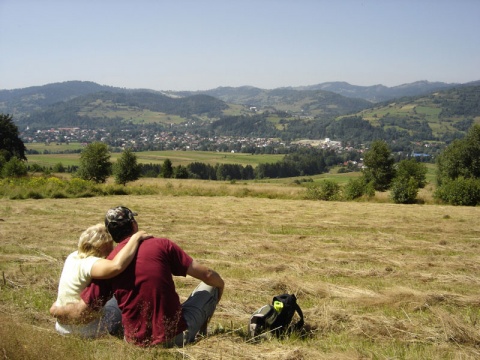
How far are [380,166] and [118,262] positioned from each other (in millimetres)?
43507

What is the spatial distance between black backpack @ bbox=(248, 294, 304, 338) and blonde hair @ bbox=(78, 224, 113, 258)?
1.96 m

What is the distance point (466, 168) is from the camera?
44.2 m

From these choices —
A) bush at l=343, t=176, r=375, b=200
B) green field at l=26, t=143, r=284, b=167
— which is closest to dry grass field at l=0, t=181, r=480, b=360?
bush at l=343, t=176, r=375, b=200

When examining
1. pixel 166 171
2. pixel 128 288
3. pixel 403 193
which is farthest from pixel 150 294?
pixel 166 171

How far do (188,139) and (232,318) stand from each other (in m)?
188

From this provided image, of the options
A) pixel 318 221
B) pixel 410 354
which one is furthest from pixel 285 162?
pixel 410 354

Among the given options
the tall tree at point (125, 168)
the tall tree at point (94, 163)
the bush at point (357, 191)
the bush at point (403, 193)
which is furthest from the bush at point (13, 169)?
the bush at point (403, 193)

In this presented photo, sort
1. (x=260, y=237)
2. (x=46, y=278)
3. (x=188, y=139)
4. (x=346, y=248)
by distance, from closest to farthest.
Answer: (x=46, y=278) < (x=346, y=248) < (x=260, y=237) < (x=188, y=139)

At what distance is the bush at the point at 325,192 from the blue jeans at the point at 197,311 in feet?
85.1

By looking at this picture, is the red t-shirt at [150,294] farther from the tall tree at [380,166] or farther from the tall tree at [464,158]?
the tall tree at [464,158]

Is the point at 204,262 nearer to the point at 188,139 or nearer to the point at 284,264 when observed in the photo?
the point at 284,264

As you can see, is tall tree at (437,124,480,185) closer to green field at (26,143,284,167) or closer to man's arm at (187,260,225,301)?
man's arm at (187,260,225,301)

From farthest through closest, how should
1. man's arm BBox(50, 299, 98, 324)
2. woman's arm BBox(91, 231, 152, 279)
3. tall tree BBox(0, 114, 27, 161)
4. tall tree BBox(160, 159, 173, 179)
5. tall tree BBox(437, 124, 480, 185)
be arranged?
tall tree BBox(160, 159, 173, 179) < tall tree BBox(0, 114, 27, 161) < tall tree BBox(437, 124, 480, 185) < man's arm BBox(50, 299, 98, 324) < woman's arm BBox(91, 231, 152, 279)

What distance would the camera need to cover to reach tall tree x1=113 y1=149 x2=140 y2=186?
44.6 m
